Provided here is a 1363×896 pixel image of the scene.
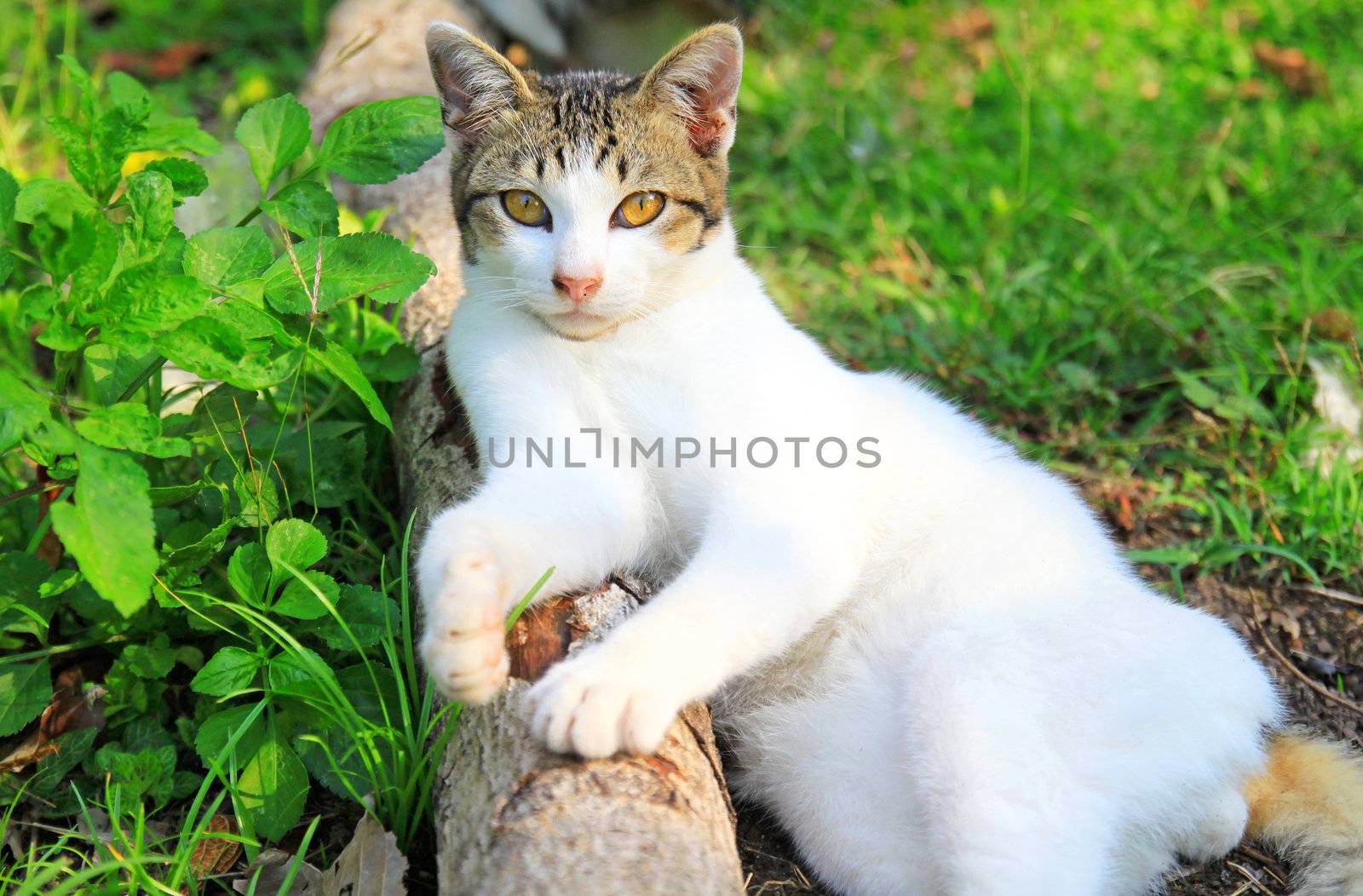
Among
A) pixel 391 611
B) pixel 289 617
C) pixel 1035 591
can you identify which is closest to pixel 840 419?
pixel 1035 591

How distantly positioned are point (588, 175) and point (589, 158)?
5 cm

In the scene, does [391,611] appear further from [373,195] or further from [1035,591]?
[373,195]

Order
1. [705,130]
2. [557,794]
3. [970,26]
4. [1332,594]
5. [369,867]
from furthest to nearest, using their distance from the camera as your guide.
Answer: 1. [970,26]
2. [1332,594]
3. [705,130]
4. [369,867]
5. [557,794]

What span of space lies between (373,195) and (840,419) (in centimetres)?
211

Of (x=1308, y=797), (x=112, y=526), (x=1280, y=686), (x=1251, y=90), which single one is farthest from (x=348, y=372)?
(x=1251, y=90)

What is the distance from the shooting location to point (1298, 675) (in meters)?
2.73

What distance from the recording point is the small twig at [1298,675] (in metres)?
2.64

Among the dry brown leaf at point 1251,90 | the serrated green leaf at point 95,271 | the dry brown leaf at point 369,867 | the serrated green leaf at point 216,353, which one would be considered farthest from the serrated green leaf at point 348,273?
the dry brown leaf at point 1251,90

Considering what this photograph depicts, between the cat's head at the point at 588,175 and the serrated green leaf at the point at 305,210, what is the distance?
1.13ft

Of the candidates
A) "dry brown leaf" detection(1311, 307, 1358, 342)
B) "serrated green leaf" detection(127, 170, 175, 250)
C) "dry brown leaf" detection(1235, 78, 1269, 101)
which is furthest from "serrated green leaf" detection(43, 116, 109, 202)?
"dry brown leaf" detection(1235, 78, 1269, 101)

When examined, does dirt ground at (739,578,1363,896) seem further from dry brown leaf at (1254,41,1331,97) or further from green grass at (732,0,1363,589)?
dry brown leaf at (1254,41,1331,97)

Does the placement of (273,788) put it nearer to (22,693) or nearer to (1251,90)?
(22,693)

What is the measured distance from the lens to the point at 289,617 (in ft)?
7.65

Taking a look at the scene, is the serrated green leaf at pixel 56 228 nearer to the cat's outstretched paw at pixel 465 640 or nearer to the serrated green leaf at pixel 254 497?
the serrated green leaf at pixel 254 497
